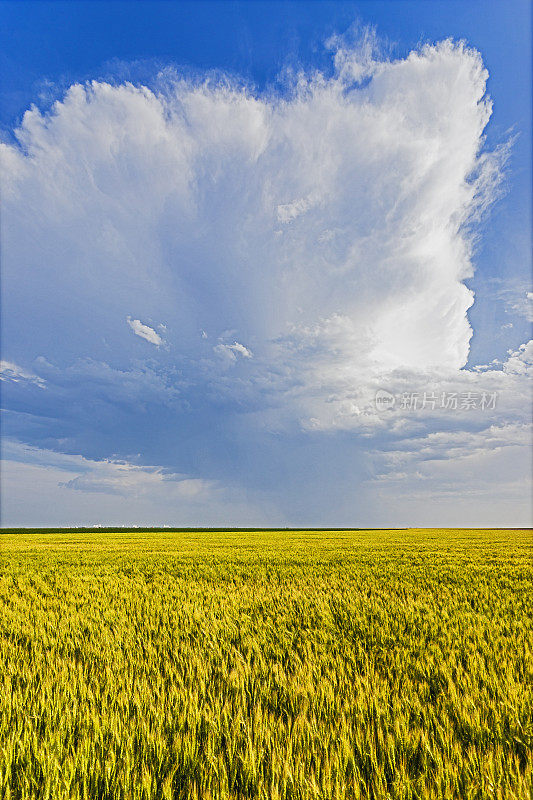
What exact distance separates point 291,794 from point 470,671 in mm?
2237

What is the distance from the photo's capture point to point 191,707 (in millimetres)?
2594

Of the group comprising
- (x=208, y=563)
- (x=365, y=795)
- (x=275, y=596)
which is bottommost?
(x=208, y=563)

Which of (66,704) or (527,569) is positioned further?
(527,569)

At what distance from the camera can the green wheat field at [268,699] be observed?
1958 millimetres

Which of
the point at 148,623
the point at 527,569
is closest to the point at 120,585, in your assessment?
the point at 148,623

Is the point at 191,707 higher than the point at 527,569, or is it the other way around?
the point at 191,707

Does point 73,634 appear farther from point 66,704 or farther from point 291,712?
point 291,712

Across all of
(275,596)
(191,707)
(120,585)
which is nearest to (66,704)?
(191,707)

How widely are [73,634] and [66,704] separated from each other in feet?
6.65

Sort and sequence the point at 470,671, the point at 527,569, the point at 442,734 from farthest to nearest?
the point at 527,569
the point at 470,671
the point at 442,734

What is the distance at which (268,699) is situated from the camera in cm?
282

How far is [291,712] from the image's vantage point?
2.67m

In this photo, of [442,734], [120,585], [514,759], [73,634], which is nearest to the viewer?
[514,759]

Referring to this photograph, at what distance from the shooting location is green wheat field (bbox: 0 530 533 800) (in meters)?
1.96
